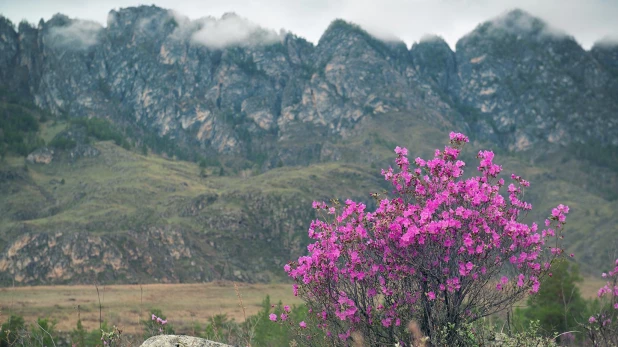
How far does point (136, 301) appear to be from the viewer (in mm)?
94812

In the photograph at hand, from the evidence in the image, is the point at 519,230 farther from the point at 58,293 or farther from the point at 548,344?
the point at 58,293

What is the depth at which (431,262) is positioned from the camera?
940 centimetres

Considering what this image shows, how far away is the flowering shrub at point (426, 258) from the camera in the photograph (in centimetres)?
937

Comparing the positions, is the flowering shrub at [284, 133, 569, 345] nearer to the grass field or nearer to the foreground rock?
the foreground rock

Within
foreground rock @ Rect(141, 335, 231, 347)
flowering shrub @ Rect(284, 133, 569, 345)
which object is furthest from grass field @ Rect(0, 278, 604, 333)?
flowering shrub @ Rect(284, 133, 569, 345)

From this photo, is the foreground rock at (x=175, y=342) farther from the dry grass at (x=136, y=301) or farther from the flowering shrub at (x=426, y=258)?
the dry grass at (x=136, y=301)

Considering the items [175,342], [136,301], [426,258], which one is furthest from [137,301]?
[426,258]

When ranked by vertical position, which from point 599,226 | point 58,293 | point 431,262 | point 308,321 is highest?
point 599,226

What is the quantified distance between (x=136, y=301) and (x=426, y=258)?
9351 cm

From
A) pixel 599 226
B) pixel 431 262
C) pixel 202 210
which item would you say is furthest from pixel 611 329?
pixel 599 226

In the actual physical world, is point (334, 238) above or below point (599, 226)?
below

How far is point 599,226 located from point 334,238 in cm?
21584

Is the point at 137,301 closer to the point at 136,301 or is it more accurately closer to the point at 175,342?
the point at 136,301

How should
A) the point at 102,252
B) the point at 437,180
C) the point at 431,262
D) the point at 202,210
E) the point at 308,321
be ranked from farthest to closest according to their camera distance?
1. the point at 202,210
2. the point at 102,252
3. the point at 308,321
4. the point at 437,180
5. the point at 431,262
